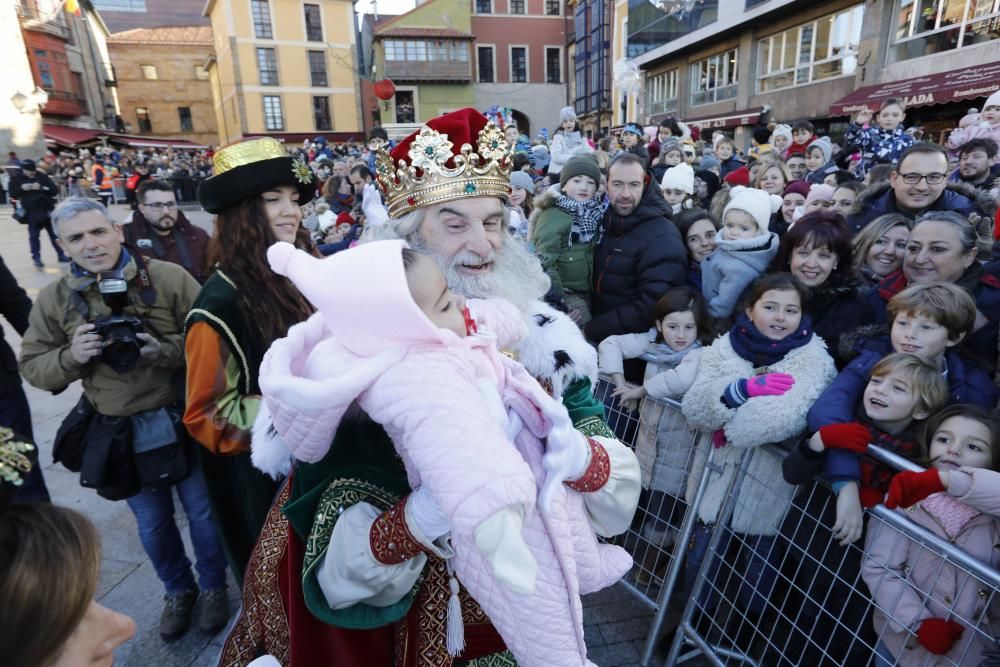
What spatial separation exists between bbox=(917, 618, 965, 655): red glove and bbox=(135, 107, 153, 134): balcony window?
57.2m

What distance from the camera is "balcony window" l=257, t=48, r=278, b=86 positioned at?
3738 centimetres

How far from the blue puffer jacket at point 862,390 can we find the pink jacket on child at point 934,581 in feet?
1.27

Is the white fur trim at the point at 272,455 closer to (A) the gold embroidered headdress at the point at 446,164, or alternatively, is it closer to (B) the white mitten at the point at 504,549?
(B) the white mitten at the point at 504,549

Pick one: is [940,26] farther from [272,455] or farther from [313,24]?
[313,24]

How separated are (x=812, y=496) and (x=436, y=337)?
1798 millimetres

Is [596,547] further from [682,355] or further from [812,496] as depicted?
[682,355]

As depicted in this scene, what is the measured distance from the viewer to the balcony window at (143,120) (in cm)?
4625

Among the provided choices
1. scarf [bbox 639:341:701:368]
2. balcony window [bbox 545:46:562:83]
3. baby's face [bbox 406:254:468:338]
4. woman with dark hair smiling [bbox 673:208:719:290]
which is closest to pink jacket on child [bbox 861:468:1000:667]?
scarf [bbox 639:341:701:368]

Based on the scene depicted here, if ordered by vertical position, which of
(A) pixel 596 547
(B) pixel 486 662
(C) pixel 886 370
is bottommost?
(B) pixel 486 662

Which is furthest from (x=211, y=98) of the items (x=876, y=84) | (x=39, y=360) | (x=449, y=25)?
(x=39, y=360)

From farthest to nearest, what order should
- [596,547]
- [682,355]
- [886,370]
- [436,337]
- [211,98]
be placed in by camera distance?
1. [211,98]
2. [682,355]
3. [886,370]
4. [596,547]
5. [436,337]

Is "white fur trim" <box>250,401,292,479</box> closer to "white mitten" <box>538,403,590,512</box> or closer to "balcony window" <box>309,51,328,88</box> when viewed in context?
"white mitten" <box>538,403,590,512</box>

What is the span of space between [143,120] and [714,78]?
46058 millimetres

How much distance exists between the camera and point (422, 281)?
1144mm
